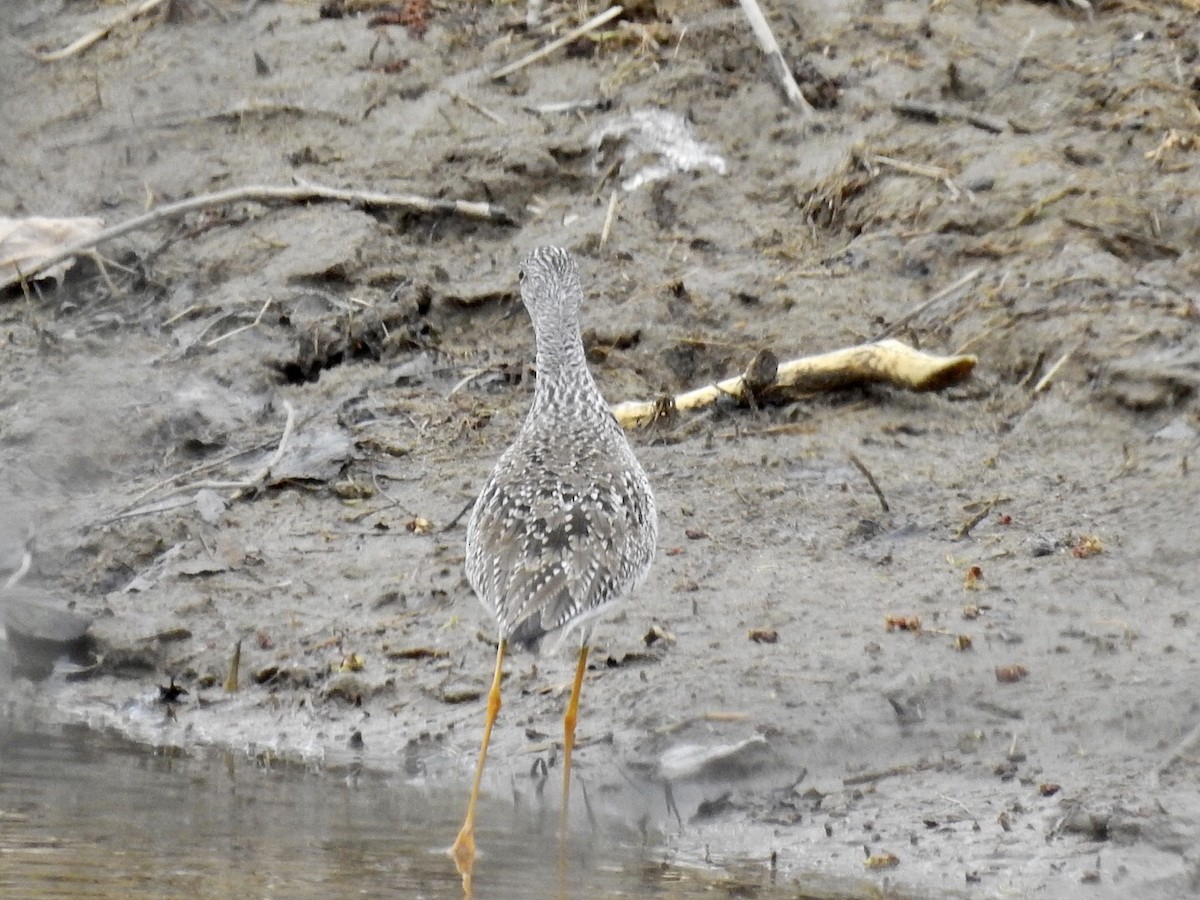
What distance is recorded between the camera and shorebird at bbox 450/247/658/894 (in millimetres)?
6527

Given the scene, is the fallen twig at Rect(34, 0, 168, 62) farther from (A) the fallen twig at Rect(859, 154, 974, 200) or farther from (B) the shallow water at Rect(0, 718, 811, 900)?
(B) the shallow water at Rect(0, 718, 811, 900)

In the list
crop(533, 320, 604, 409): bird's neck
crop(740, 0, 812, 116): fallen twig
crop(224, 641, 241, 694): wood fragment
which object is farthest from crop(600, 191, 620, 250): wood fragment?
crop(224, 641, 241, 694): wood fragment

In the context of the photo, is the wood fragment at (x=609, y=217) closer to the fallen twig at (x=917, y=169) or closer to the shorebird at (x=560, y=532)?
the fallen twig at (x=917, y=169)

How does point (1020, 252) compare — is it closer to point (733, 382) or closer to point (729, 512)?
point (733, 382)

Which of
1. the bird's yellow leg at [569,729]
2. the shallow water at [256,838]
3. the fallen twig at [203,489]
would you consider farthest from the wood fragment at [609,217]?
the shallow water at [256,838]

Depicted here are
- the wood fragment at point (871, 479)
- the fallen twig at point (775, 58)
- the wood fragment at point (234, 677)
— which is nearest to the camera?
the wood fragment at point (234, 677)

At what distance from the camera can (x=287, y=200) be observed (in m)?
11.2

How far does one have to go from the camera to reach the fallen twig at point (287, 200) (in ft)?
35.8

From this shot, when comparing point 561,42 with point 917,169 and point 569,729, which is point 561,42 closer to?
point 917,169

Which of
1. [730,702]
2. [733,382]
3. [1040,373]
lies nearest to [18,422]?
[733,382]

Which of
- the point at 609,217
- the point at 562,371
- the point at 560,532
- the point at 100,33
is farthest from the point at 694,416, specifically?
the point at 100,33

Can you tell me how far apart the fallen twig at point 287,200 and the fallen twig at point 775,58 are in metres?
1.78

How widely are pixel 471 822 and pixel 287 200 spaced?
219 inches

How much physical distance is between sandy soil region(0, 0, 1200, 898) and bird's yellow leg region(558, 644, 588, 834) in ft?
0.63
